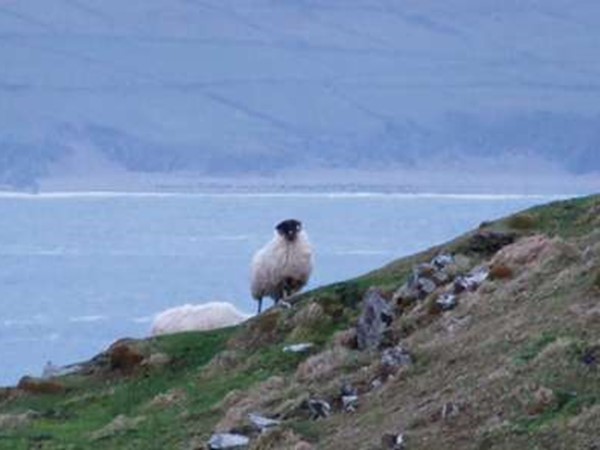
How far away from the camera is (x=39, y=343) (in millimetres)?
39156

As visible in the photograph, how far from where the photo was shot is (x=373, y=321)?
785 inches

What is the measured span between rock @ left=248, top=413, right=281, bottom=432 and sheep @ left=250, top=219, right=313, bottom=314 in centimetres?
1073

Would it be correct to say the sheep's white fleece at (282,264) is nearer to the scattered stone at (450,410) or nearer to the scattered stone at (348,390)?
the scattered stone at (348,390)

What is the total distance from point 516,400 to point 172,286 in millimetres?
33736

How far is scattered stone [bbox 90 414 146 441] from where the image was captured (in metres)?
19.3

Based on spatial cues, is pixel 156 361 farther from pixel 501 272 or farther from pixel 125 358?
pixel 501 272

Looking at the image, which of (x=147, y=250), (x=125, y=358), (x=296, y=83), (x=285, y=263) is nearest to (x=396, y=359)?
(x=125, y=358)

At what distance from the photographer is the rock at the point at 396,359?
55.6ft

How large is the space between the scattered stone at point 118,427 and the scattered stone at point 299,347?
1879mm

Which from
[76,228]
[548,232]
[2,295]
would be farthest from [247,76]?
[548,232]

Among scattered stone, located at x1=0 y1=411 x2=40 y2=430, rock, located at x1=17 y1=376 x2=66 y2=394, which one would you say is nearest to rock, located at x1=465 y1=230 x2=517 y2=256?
rock, located at x1=17 y1=376 x2=66 y2=394

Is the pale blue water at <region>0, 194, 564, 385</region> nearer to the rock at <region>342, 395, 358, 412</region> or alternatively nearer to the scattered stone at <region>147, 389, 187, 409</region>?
the scattered stone at <region>147, 389, 187, 409</region>

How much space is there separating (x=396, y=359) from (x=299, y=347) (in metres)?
4.34

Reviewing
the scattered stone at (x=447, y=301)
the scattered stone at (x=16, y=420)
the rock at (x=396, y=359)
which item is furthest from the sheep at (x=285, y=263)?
the rock at (x=396, y=359)
